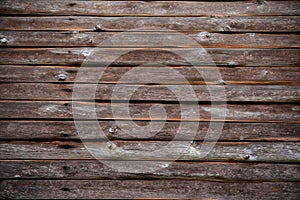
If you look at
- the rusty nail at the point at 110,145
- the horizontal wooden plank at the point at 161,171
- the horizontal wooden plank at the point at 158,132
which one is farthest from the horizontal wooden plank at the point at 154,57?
the horizontal wooden plank at the point at 161,171

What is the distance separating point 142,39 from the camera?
6.32ft

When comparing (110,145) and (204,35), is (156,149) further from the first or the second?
(204,35)

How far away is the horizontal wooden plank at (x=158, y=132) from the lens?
1.86m

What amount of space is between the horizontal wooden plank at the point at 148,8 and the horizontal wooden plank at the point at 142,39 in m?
0.14

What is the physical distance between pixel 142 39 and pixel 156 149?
673 mm

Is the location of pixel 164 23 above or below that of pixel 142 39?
above

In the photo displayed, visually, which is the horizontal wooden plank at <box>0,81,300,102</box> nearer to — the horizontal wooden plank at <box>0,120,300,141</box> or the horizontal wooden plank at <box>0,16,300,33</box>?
the horizontal wooden plank at <box>0,120,300,141</box>

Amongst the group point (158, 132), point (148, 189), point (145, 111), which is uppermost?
point (145, 111)

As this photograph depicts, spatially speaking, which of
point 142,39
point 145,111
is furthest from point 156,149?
point 142,39

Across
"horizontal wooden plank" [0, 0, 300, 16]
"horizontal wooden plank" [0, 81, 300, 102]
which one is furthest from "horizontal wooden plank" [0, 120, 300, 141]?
"horizontal wooden plank" [0, 0, 300, 16]

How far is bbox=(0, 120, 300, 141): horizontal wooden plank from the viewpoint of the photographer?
186 centimetres

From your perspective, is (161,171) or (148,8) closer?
(161,171)

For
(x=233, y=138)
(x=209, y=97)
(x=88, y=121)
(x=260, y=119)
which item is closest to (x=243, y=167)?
(x=233, y=138)

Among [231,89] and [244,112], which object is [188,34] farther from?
[244,112]
